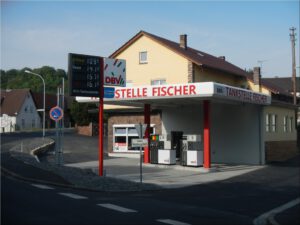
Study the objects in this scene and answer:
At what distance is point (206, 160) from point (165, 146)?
3.40 metres

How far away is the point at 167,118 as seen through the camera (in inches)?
1313

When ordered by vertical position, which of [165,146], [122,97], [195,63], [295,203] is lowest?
[295,203]

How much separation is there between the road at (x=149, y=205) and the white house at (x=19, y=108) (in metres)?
63.5

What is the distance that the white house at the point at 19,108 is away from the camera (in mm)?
78688

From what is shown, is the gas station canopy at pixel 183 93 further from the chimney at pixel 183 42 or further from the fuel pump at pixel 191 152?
the chimney at pixel 183 42

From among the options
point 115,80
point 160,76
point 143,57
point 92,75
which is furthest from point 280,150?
point 92,75

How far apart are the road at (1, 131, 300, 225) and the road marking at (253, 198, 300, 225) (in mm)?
167

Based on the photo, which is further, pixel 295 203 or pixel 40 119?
pixel 40 119

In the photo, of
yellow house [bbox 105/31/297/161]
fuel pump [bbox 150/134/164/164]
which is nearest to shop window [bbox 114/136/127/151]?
yellow house [bbox 105/31/297/161]

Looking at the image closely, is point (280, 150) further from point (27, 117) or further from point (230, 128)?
point (27, 117)

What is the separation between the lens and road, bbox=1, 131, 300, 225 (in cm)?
1042

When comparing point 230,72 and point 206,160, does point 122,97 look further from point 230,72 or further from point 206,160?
point 230,72

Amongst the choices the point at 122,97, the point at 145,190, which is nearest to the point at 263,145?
the point at 122,97

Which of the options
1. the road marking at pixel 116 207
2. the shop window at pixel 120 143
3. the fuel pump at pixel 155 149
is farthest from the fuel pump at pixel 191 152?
the road marking at pixel 116 207
